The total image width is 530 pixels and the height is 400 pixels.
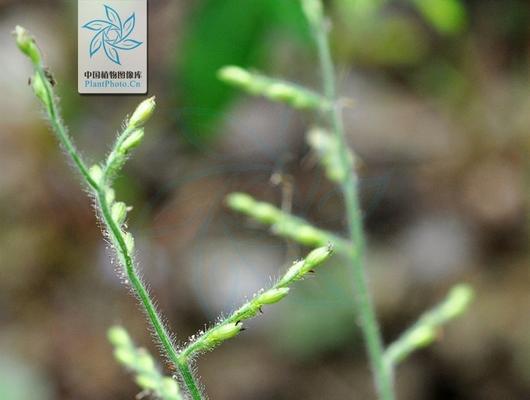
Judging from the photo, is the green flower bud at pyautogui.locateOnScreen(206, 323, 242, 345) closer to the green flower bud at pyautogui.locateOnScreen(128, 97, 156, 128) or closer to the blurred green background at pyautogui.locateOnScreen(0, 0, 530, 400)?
the green flower bud at pyautogui.locateOnScreen(128, 97, 156, 128)

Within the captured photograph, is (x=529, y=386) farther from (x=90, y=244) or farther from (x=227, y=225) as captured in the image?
(x=90, y=244)

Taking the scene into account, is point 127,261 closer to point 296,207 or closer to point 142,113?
point 142,113

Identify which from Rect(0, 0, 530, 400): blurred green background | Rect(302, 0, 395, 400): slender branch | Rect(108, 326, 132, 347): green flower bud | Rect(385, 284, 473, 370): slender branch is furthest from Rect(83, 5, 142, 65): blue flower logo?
Rect(0, 0, 530, 400): blurred green background

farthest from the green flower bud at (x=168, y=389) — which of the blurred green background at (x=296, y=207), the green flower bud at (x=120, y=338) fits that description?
the blurred green background at (x=296, y=207)

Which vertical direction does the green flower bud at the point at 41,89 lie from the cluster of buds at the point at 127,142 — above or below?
above

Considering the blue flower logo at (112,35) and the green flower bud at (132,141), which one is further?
the blue flower logo at (112,35)

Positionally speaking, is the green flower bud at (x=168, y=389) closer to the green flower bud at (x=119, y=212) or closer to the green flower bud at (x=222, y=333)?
the green flower bud at (x=222, y=333)
